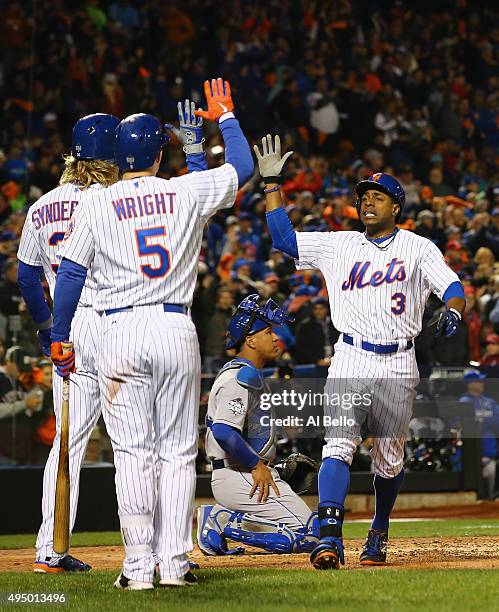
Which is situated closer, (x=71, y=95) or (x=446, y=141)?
(x=71, y=95)

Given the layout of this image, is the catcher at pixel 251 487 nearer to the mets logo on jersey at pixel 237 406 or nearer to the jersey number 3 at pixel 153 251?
the mets logo on jersey at pixel 237 406

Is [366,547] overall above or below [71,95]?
below

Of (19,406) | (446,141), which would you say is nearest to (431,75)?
(446,141)

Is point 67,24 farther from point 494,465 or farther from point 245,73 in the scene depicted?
point 494,465

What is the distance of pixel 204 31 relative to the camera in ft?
64.9

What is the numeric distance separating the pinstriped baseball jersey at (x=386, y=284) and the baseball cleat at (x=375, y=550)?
105cm

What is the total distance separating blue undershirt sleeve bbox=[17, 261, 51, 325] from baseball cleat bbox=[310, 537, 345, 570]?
1.83 meters

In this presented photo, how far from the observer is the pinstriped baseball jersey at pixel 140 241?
17.1ft

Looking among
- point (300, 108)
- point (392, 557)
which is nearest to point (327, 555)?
point (392, 557)

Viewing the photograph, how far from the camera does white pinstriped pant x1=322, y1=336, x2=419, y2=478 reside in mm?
6238

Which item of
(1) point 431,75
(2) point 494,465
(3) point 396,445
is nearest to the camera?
(3) point 396,445

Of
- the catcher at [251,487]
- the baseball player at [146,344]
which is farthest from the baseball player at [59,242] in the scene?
the catcher at [251,487]

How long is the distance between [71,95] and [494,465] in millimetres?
8477

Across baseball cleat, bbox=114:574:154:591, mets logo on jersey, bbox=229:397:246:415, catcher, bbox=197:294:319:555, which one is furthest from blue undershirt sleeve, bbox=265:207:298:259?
baseball cleat, bbox=114:574:154:591
